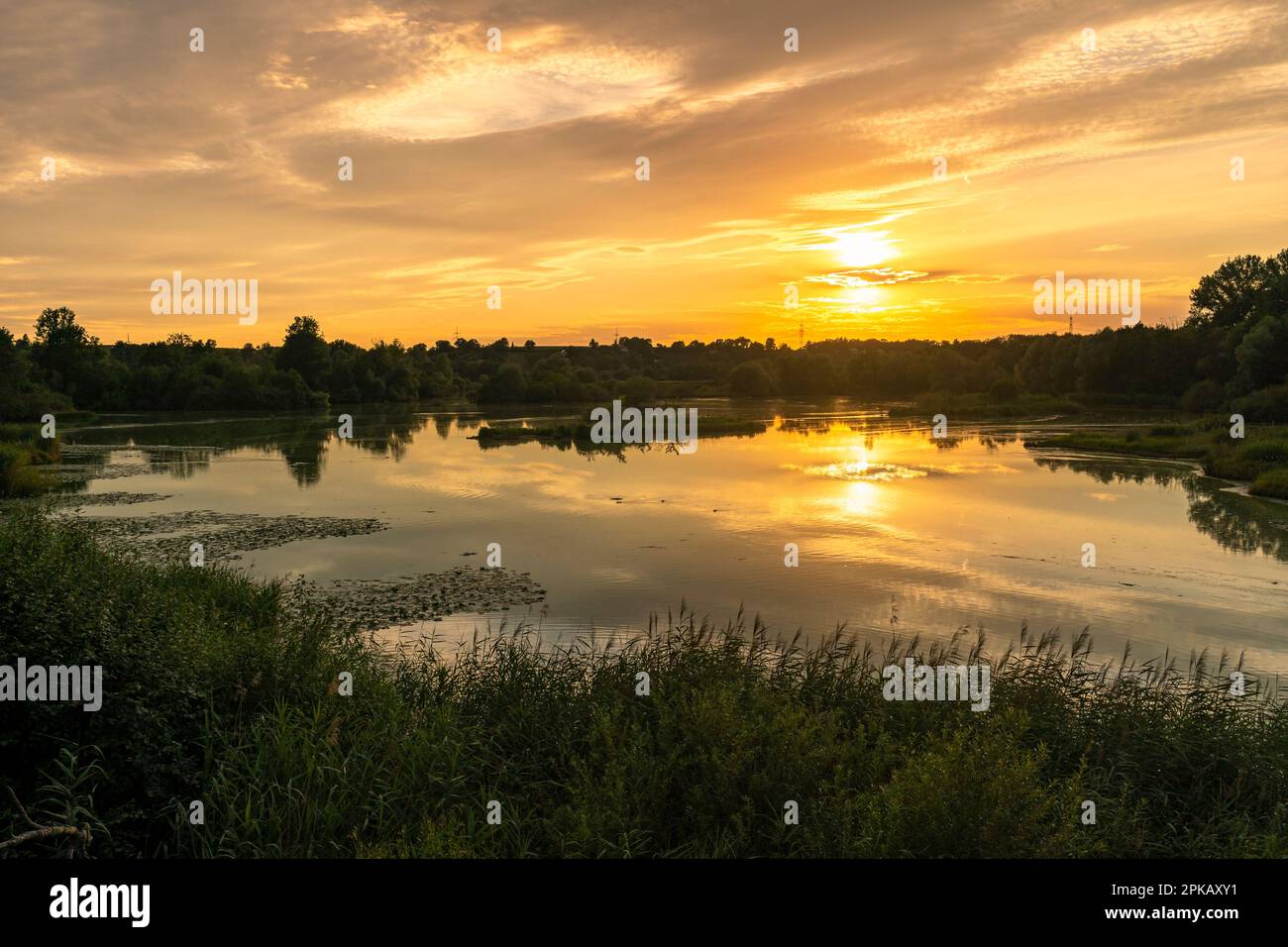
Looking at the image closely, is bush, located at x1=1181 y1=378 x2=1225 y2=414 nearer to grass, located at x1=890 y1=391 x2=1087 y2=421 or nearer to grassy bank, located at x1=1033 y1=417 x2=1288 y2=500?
grass, located at x1=890 y1=391 x2=1087 y2=421

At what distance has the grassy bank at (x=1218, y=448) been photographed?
27.7 m

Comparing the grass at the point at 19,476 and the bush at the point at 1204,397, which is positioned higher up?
the bush at the point at 1204,397

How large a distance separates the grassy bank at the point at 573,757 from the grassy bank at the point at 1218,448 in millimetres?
22755

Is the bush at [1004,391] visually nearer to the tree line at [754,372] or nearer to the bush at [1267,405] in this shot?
the tree line at [754,372]

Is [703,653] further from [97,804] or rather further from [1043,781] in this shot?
[97,804]

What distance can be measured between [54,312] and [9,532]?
98.8 meters

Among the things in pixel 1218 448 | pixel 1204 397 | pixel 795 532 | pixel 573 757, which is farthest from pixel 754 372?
pixel 573 757

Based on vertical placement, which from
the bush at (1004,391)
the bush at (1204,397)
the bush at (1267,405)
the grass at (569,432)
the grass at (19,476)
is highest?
the bush at (1004,391)

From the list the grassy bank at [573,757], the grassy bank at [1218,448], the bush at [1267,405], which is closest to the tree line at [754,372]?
the bush at [1267,405]

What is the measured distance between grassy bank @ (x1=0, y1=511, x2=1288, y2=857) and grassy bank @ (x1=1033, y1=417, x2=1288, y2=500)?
22755 millimetres

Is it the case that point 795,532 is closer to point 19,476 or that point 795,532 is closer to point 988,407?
point 19,476

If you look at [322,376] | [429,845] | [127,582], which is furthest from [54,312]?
[429,845]

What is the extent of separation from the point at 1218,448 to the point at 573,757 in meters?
35.6
